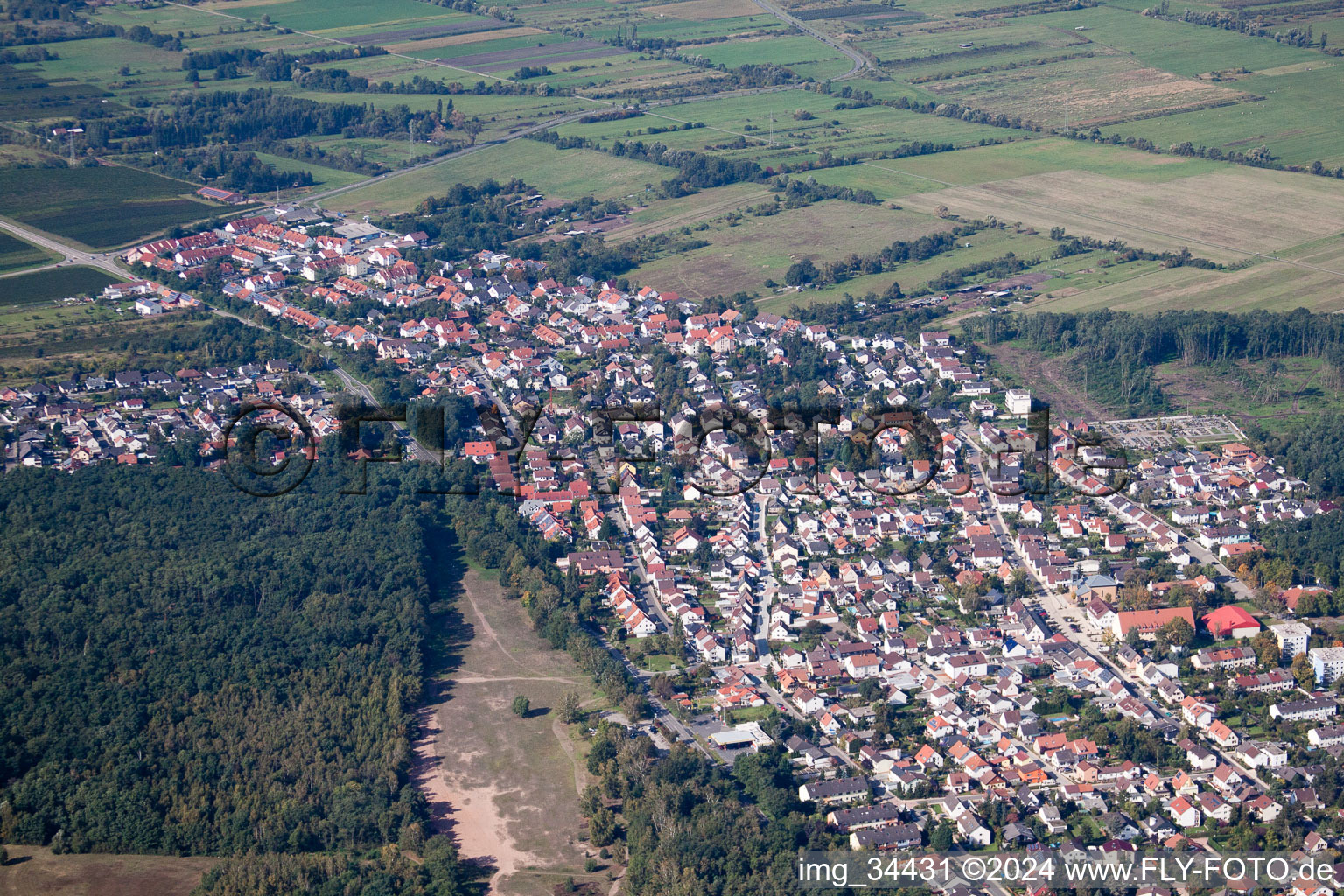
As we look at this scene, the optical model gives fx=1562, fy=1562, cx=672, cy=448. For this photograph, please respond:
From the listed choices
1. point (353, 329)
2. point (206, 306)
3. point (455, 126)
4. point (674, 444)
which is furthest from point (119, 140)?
point (674, 444)

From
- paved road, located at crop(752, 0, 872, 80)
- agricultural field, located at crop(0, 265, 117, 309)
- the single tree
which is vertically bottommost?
the single tree

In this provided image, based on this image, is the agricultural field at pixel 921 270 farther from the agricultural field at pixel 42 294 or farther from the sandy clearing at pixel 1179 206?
the agricultural field at pixel 42 294

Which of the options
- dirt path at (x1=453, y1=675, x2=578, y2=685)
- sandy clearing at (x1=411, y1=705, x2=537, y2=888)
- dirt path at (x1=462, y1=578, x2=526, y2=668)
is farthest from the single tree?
dirt path at (x1=462, y1=578, x2=526, y2=668)

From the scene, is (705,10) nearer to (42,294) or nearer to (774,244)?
(774,244)

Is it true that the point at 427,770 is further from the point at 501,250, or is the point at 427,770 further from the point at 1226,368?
the point at 501,250

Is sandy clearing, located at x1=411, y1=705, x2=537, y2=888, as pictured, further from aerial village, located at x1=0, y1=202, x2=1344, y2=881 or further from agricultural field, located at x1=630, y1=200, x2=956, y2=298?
agricultural field, located at x1=630, y1=200, x2=956, y2=298

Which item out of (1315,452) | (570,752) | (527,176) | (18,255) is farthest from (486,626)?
(527,176)
